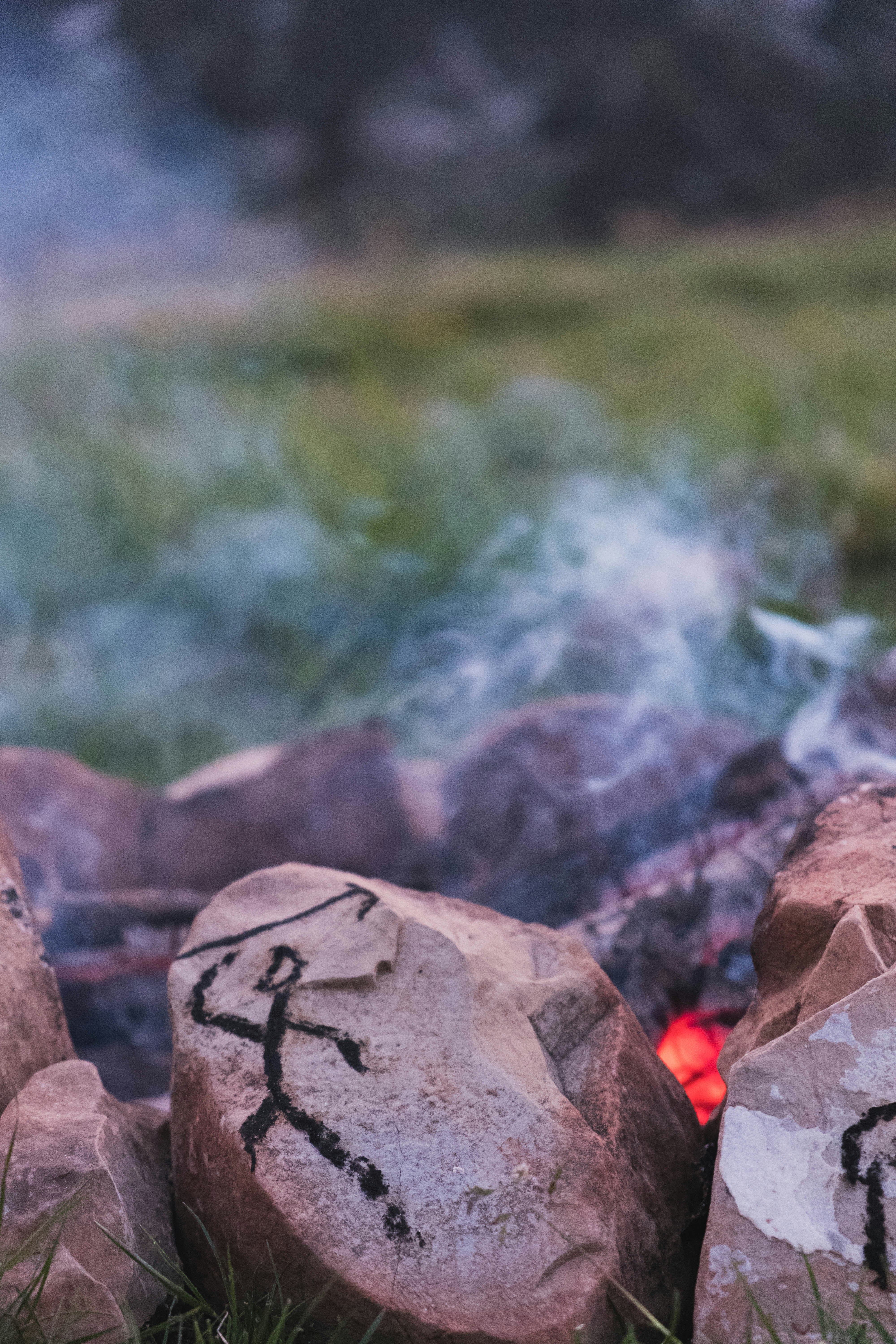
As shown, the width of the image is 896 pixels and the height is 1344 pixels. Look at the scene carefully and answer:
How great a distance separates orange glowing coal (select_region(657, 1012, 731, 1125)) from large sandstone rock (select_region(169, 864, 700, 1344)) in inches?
14.2

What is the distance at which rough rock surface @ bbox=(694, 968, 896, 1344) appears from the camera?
1034 millimetres

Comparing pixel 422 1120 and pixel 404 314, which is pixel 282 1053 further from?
pixel 404 314

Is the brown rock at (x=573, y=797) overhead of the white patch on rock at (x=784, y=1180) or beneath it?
beneath

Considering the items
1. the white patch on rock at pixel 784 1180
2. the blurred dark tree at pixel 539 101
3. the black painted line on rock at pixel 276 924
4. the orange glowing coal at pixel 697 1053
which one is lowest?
the orange glowing coal at pixel 697 1053

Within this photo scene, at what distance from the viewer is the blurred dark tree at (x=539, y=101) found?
4680 millimetres

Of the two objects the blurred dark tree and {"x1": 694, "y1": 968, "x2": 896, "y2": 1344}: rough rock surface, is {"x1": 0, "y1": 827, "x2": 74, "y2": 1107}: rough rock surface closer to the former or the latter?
{"x1": 694, "y1": 968, "x2": 896, "y2": 1344}: rough rock surface

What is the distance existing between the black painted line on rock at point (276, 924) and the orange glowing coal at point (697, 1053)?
0.72 meters

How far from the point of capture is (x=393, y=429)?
4535 mm

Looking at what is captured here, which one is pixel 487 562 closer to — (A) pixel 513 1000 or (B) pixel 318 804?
(B) pixel 318 804

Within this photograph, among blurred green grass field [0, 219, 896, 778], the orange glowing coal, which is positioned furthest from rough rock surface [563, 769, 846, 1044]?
blurred green grass field [0, 219, 896, 778]

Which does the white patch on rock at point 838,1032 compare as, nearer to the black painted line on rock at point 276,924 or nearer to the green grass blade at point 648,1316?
the green grass blade at point 648,1316

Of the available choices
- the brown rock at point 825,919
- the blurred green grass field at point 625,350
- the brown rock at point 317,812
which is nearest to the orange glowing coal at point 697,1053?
the brown rock at point 825,919

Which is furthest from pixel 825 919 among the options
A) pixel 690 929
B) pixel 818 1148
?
pixel 690 929

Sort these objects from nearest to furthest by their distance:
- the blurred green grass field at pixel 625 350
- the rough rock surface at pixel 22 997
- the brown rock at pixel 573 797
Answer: the rough rock surface at pixel 22 997
the brown rock at pixel 573 797
the blurred green grass field at pixel 625 350
